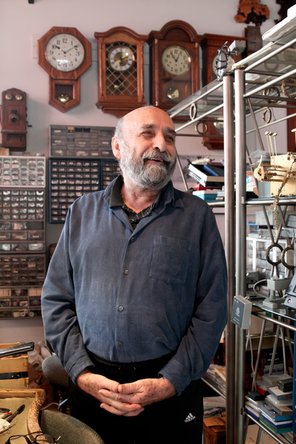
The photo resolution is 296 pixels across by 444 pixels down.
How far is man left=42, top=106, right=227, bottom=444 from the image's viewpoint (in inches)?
50.5

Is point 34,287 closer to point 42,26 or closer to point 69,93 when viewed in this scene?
point 69,93

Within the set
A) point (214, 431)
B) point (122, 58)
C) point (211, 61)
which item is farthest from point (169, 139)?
point (211, 61)

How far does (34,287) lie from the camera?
3.13 metres

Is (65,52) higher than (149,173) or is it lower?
higher

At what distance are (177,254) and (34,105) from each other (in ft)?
7.79

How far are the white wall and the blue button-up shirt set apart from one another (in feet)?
6.55

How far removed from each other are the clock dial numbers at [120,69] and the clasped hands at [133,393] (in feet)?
8.34

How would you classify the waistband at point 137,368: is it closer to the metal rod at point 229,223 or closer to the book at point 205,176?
the metal rod at point 229,223

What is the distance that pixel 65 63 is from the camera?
3301mm

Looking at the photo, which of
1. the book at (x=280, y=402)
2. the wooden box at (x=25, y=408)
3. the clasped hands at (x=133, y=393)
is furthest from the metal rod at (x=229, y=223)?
the wooden box at (x=25, y=408)

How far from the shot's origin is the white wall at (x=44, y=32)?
3.23 m

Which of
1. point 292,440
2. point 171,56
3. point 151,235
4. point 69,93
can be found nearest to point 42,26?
point 69,93

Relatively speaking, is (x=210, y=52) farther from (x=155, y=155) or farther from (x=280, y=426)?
(x=280, y=426)

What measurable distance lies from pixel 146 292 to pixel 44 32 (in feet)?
8.73
